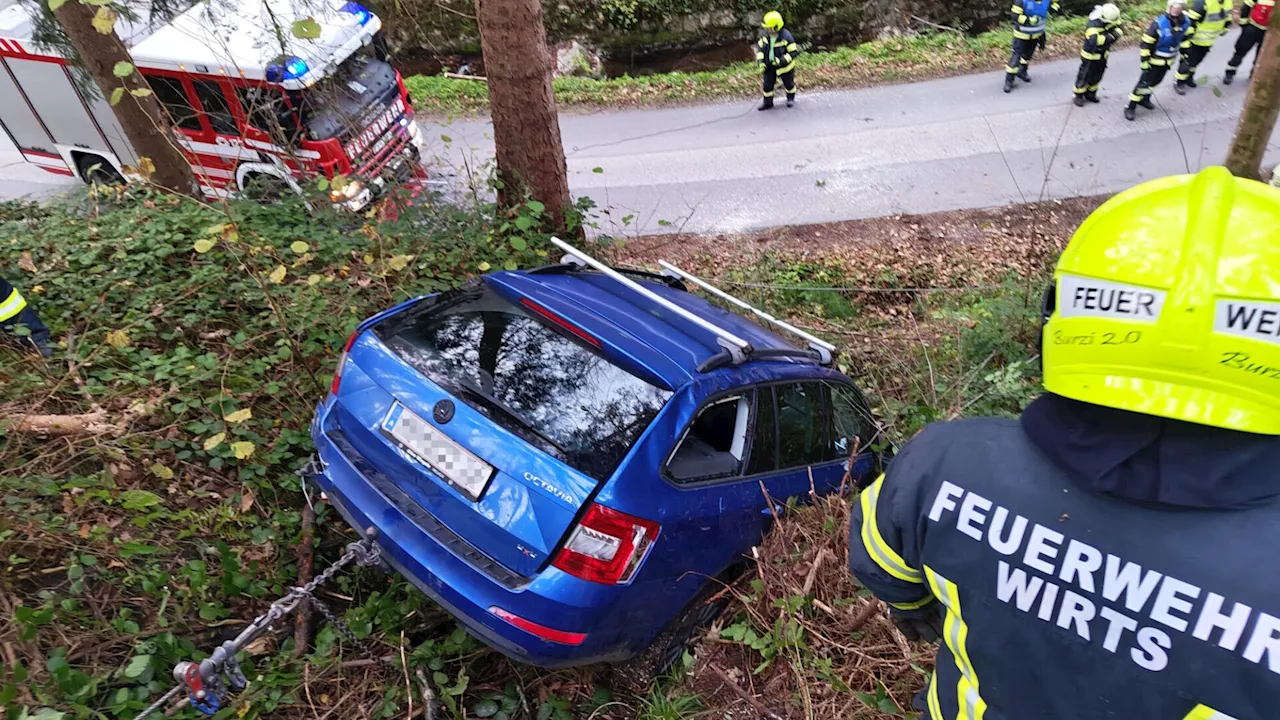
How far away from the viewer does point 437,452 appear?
281 centimetres

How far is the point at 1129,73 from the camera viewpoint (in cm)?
1216

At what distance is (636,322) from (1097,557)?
2.29m

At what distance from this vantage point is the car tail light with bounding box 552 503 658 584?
2596mm

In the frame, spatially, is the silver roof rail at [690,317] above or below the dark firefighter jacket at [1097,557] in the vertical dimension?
below

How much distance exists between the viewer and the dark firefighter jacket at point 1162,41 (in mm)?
10102

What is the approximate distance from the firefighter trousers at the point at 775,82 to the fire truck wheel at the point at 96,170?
9.95 metres

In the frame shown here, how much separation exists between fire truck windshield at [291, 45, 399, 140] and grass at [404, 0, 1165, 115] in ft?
14.5

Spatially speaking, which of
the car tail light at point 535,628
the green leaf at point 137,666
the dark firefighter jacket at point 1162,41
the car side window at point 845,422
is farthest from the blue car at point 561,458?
the dark firefighter jacket at point 1162,41

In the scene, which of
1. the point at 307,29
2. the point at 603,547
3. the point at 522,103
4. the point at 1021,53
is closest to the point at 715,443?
the point at 603,547

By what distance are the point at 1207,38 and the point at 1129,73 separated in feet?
4.69

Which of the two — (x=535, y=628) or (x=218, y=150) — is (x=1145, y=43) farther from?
(x=218, y=150)

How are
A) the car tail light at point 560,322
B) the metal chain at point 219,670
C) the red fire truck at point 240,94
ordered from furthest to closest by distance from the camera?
the red fire truck at point 240,94, the car tail light at point 560,322, the metal chain at point 219,670

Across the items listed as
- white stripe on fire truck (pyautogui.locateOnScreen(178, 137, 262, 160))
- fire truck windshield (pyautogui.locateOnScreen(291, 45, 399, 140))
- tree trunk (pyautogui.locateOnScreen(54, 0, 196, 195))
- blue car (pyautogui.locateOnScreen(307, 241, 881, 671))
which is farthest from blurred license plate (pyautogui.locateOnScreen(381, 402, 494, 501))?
white stripe on fire truck (pyautogui.locateOnScreen(178, 137, 262, 160))

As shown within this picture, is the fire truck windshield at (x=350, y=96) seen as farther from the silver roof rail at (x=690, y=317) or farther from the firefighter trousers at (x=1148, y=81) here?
the firefighter trousers at (x=1148, y=81)
